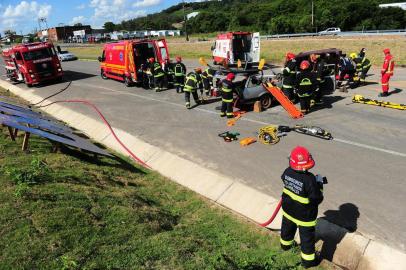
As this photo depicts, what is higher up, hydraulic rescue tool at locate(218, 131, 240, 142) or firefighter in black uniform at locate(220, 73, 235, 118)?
firefighter in black uniform at locate(220, 73, 235, 118)

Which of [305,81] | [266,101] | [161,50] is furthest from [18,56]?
[305,81]

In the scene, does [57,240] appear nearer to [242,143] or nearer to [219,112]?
[242,143]

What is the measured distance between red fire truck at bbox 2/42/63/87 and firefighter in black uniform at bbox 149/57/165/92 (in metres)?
8.71

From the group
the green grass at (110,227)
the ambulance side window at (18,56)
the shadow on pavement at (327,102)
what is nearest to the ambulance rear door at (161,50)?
the ambulance side window at (18,56)

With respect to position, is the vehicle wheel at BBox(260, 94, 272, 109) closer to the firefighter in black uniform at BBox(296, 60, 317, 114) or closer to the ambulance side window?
the firefighter in black uniform at BBox(296, 60, 317, 114)

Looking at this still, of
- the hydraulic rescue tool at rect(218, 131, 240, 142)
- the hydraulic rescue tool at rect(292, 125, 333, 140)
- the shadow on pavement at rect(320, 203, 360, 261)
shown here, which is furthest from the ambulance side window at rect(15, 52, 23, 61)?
the shadow on pavement at rect(320, 203, 360, 261)

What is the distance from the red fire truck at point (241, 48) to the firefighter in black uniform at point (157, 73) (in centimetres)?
627

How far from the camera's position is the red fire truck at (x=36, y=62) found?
23.3m

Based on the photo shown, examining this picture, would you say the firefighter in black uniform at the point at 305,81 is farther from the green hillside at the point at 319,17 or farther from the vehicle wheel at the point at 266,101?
the green hillside at the point at 319,17

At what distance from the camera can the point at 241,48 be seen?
2481 centimetres

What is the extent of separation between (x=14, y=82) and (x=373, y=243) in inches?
1117

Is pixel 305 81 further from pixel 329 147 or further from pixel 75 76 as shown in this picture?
pixel 75 76

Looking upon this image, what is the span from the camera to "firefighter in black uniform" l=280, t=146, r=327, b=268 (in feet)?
16.6

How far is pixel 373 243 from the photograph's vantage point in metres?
5.71
